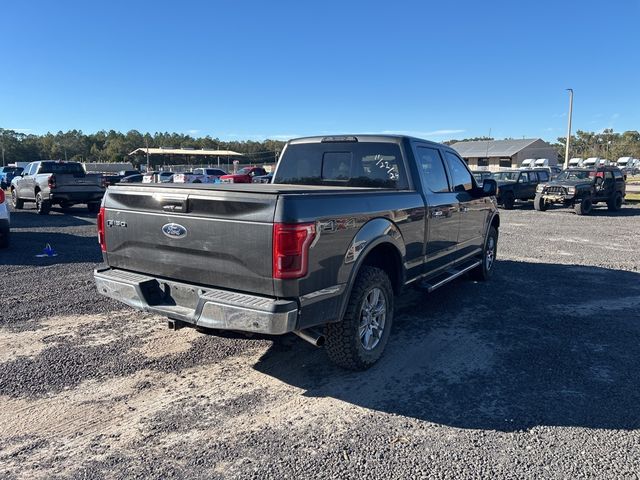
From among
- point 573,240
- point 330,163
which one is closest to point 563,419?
point 330,163

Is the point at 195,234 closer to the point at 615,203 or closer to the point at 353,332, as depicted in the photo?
the point at 353,332

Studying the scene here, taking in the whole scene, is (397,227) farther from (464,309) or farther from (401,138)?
(464,309)

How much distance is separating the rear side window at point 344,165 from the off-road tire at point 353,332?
1.32 m

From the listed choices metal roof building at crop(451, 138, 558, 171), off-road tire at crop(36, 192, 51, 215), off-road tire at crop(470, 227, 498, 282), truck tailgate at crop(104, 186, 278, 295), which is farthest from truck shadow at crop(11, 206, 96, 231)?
metal roof building at crop(451, 138, 558, 171)

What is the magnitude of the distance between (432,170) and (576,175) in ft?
58.4

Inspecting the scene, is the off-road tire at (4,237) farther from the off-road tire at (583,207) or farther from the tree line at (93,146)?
the tree line at (93,146)

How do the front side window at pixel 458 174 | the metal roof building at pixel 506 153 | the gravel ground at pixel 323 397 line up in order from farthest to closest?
the metal roof building at pixel 506 153 < the front side window at pixel 458 174 < the gravel ground at pixel 323 397

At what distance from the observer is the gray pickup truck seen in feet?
10.9

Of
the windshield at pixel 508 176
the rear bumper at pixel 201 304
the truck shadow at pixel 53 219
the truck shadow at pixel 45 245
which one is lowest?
the truck shadow at pixel 45 245

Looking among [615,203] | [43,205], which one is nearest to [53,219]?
[43,205]

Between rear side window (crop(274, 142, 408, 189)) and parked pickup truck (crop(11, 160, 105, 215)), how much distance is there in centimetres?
1244

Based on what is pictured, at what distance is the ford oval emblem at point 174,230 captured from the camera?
3676 mm

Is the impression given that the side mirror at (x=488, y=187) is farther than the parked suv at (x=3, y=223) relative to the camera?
No

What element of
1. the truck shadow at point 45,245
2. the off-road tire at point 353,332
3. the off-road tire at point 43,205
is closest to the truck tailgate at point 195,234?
the off-road tire at point 353,332
